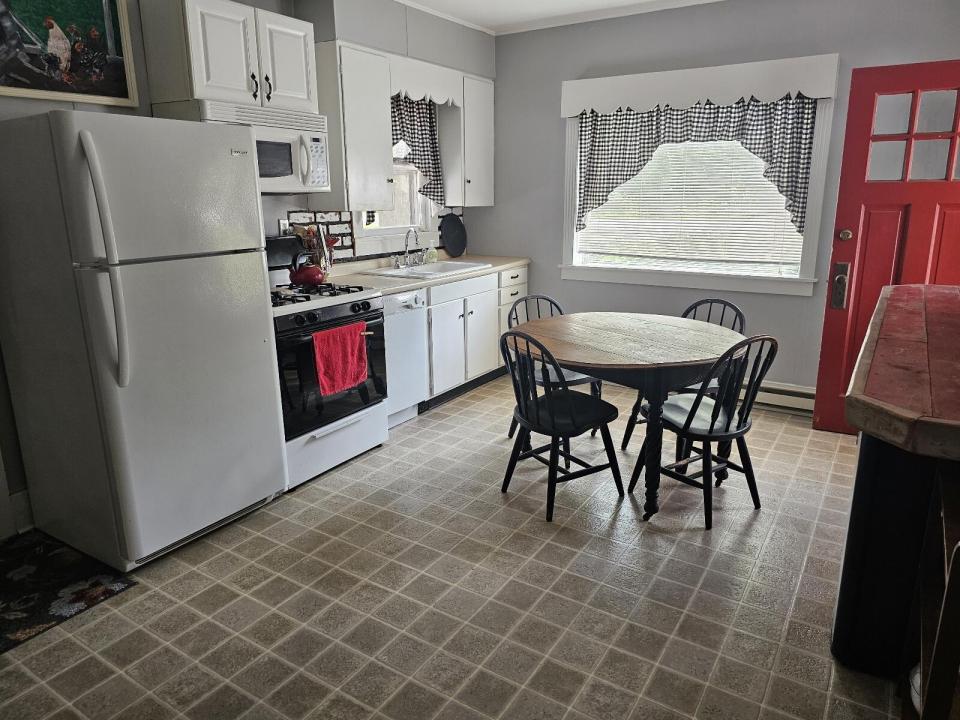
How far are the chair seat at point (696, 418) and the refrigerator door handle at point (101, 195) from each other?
2207 mm

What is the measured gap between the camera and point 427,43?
4387mm

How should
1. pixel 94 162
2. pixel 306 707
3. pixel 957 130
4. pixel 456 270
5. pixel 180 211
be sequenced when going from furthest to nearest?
pixel 456 270 → pixel 957 130 → pixel 180 211 → pixel 94 162 → pixel 306 707

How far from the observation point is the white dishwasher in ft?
12.7

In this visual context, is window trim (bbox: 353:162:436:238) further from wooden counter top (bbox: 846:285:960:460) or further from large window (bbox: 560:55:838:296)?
wooden counter top (bbox: 846:285:960:460)

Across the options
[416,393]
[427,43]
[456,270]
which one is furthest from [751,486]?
[427,43]

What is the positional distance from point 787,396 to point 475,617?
2.99 m

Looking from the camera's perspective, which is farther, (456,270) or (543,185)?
(543,185)

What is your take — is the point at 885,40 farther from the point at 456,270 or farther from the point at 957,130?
the point at 456,270

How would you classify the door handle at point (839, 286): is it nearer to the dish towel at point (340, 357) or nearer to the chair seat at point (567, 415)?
the chair seat at point (567, 415)

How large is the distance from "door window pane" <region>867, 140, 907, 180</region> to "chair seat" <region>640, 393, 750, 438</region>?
1802 mm

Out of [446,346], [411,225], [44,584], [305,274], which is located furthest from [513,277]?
[44,584]

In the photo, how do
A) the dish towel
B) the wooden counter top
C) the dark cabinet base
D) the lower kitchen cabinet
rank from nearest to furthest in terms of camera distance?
the wooden counter top
the dark cabinet base
the dish towel
the lower kitchen cabinet

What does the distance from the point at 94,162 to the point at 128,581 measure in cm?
153

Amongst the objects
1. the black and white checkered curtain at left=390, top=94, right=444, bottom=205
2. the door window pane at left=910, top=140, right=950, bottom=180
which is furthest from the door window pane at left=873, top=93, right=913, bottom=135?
the black and white checkered curtain at left=390, top=94, right=444, bottom=205
